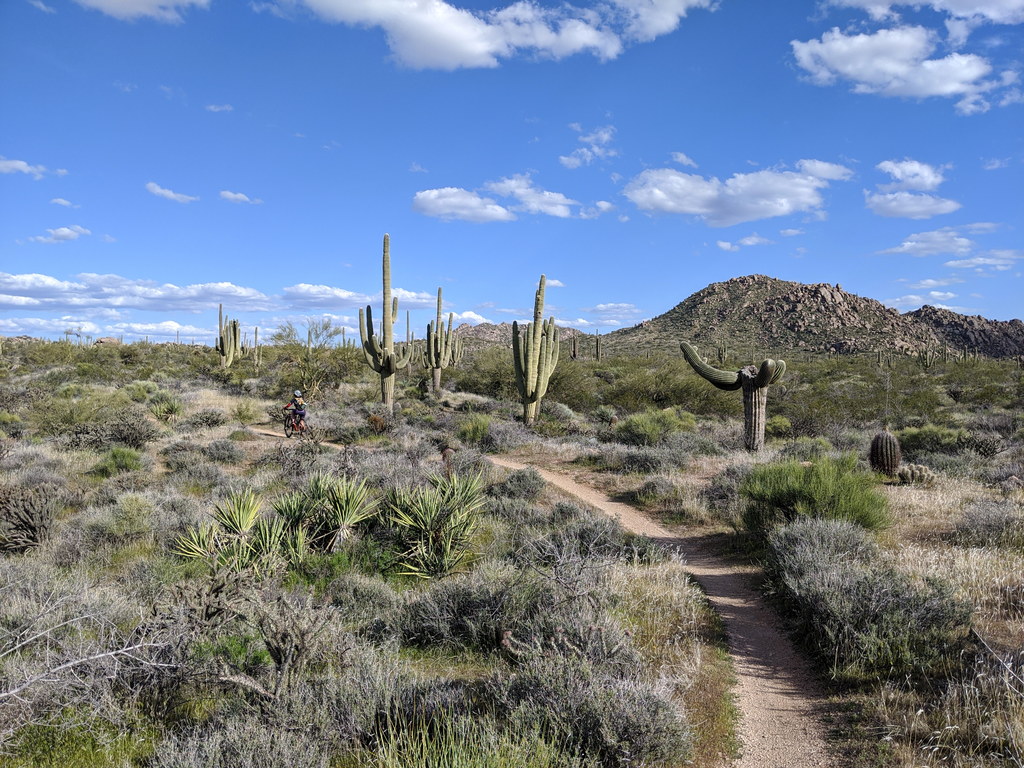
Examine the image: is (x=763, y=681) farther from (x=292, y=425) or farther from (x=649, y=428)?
(x=292, y=425)

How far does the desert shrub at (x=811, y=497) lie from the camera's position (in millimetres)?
7656

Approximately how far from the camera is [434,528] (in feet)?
24.1

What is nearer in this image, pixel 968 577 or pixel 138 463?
pixel 968 577

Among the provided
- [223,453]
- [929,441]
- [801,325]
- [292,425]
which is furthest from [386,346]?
[801,325]

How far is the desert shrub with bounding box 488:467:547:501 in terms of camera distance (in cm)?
1055

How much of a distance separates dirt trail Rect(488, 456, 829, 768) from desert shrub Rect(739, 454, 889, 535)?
1.20 m

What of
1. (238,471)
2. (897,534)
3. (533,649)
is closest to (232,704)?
(533,649)

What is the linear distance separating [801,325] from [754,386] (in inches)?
2542

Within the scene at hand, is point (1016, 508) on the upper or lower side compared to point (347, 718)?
upper

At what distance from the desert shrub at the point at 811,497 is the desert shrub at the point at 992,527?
0.87 m

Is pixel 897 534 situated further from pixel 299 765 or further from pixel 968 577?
pixel 299 765

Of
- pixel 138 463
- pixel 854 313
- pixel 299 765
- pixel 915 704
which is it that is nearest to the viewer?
pixel 299 765

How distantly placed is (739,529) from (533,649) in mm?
5597

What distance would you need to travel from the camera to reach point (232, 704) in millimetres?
3838
